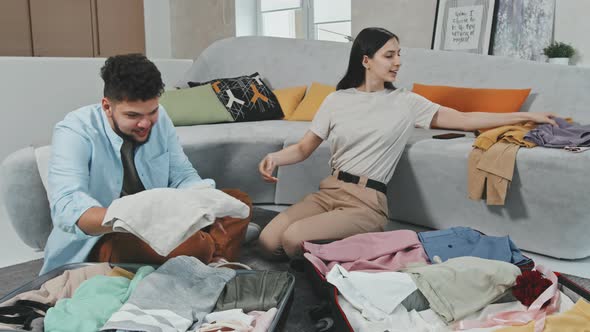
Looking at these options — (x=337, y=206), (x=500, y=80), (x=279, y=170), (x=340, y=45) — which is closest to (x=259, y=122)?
(x=279, y=170)

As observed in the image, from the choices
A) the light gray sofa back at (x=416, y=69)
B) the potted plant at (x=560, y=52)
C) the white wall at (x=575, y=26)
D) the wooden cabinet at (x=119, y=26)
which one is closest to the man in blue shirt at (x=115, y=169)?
the light gray sofa back at (x=416, y=69)

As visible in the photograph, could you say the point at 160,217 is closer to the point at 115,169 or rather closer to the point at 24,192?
the point at 115,169

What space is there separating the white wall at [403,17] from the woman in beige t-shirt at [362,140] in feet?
7.38

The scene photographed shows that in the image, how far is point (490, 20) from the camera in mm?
4035

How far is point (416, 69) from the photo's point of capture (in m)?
3.25

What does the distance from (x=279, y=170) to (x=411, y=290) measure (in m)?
1.48

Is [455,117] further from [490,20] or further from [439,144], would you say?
[490,20]

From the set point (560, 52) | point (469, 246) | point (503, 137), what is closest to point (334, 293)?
point (469, 246)

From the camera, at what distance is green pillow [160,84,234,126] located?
A: 3148 mm

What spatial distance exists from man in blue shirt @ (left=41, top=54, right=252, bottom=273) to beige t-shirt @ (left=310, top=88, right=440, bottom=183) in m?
0.53

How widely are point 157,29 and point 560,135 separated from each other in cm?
492

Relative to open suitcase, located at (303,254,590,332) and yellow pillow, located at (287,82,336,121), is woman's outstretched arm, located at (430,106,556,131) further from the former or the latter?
yellow pillow, located at (287,82,336,121)

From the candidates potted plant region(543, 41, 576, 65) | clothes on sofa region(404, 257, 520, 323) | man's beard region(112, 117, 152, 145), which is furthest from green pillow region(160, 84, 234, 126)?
potted plant region(543, 41, 576, 65)

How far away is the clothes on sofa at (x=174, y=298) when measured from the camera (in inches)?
51.3
